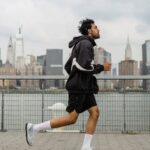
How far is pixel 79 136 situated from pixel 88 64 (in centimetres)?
384

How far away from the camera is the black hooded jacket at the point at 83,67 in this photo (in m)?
7.01

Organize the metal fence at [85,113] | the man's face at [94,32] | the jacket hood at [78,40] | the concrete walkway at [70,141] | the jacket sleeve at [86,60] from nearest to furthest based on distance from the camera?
the jacket sleeve at [86,60] < the jacket hood at [78,40] < the man's face at [94,32] < the concrete walkway at [70,141] < the metal fence at [85,113]

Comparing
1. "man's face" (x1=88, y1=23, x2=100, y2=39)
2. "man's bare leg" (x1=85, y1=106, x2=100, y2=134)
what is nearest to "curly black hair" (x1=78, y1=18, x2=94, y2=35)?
"man's face" (x1=88, y1=23, x2=100, y2=39)

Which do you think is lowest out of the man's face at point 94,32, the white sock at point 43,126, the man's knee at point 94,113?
the white sock at point 43,126

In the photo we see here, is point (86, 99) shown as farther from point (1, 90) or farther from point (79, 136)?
point (1, 90)

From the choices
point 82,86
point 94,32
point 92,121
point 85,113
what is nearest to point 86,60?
point 82,86

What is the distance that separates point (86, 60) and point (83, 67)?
11 centimetres

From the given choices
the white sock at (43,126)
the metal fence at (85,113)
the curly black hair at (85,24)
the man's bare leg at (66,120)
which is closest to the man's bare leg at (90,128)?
the man's bare leg at (66,120)

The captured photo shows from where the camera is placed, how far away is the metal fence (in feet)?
38.4

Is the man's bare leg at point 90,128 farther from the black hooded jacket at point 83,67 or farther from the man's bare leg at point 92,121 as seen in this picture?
the black hooded jacket at point 83,67

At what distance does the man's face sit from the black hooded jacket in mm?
130

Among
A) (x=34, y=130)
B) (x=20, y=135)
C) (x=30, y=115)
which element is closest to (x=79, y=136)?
(x=20, y=135)

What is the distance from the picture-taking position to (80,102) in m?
7.14

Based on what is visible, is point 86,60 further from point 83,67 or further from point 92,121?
point 92,121
